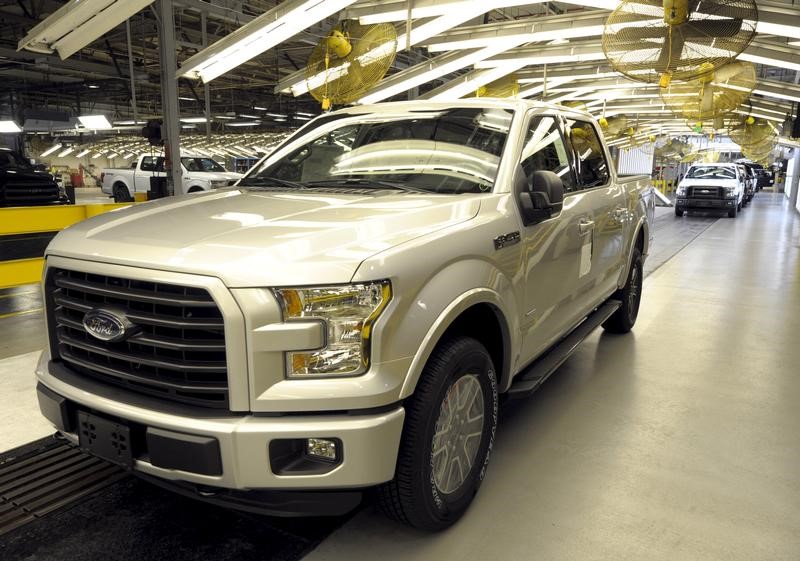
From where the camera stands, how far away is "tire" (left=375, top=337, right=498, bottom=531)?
202 centimetres

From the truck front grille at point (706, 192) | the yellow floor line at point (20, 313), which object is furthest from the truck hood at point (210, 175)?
the truck front grille at point (706, 192)

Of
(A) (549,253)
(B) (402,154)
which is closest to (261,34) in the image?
(B) (402,154)

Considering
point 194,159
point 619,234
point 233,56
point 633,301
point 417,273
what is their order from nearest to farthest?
point 417,273 < point 619,234 < point 633,301 < point 233,56 < point 194,159

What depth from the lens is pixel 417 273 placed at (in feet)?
6.49

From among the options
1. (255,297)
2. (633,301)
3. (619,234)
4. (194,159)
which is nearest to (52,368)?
(255,297)

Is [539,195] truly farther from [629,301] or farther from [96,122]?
[96,122]

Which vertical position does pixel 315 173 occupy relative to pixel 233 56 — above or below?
below

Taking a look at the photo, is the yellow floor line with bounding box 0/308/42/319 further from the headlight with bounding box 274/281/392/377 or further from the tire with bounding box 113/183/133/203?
the tire with bounding box 113/183/133/203

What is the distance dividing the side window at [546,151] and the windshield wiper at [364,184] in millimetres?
552

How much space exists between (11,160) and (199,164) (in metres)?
8.41

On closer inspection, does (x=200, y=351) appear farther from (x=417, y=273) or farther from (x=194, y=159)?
(x=194, y=159)

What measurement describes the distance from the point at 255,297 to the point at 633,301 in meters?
4.24

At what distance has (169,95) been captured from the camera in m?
8.67

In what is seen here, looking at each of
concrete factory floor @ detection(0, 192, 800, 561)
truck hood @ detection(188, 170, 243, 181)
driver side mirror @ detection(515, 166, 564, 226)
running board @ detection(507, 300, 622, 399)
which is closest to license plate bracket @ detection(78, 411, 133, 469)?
concrete factory floor @ detection(0, 192, 800, 561)
